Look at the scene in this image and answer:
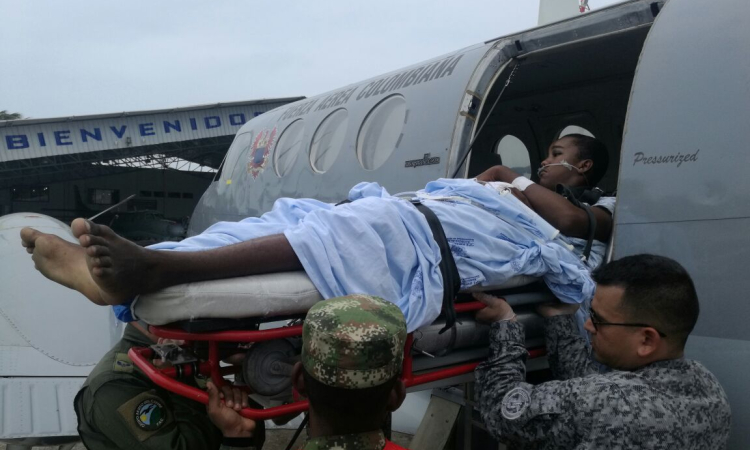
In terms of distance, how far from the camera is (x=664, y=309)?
204cm

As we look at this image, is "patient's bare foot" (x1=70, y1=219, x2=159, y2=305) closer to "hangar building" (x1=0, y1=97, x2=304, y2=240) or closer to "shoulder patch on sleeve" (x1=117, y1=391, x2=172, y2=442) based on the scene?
"shoulder patch on sleeve" (x1=117, y1=391, x2=172, y2=442)

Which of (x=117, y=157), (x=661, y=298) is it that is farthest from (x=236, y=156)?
(x=117, y=157)

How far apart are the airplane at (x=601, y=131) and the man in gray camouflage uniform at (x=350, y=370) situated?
5.51 ft

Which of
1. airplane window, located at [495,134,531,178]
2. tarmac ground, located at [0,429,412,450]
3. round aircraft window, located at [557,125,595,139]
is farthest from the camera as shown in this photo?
airplane window, located at [495,134,531,178]

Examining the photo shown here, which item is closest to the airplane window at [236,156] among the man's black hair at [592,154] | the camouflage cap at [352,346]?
the man's black hair at [592,154]

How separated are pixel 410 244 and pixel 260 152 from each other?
5188 mm

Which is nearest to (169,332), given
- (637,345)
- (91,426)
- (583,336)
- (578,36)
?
(91,426)

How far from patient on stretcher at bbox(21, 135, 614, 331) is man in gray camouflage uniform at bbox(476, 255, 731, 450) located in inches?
18.1

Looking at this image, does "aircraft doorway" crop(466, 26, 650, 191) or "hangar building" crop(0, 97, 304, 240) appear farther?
"hangar building" crop(0, 97, 304, 240)

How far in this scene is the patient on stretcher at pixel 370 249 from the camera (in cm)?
193

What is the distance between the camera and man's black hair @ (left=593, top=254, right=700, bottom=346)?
204 cm

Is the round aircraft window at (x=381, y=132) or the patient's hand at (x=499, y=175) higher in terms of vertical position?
the round aircraft window at (x=381, y=132)

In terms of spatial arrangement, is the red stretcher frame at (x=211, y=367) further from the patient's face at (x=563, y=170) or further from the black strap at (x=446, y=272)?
the patient's face at (x=563, y=170)

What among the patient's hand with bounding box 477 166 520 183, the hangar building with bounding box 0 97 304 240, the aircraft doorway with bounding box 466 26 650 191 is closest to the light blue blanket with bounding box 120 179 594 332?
the patient's hand with bounding box 477 166 520 183
